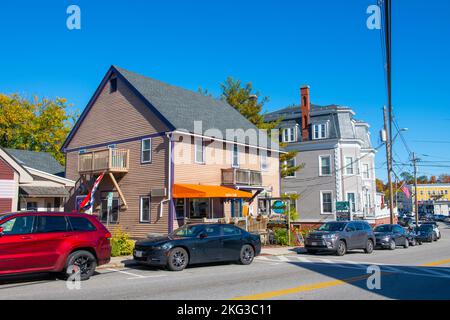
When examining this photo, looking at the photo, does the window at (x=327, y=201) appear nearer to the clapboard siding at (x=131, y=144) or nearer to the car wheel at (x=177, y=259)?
the clapboard siding at (x=131, y=144)

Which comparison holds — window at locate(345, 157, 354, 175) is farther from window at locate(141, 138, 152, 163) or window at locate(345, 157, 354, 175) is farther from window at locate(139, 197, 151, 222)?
window at locate(139, 197, 151, 222)

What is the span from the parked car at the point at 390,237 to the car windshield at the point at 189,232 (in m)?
13.5

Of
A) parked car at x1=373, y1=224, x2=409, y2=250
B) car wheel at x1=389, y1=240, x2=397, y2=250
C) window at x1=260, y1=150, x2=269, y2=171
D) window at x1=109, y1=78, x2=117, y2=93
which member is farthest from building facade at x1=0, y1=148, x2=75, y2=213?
car wheel at x1=389, y1=240, x2=397, y2=250

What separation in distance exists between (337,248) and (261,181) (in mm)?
9467

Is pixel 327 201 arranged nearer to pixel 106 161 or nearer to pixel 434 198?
pixel 106 161

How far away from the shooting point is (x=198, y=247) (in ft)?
46.4

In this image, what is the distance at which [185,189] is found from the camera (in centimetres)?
2214

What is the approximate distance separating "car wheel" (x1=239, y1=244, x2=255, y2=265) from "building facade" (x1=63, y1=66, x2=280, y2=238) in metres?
5.94

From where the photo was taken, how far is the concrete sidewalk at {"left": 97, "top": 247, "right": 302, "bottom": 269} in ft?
47.8

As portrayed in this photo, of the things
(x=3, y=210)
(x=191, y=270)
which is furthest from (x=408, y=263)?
(x=3, y=210)

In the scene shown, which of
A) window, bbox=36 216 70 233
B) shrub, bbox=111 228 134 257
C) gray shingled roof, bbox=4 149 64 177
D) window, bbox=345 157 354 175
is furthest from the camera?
window, bbox=345 157 354 175

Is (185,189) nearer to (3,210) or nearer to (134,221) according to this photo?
(134,221)

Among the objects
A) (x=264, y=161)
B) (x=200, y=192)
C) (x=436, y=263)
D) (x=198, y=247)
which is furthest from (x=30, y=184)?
(x=436, y=263)
